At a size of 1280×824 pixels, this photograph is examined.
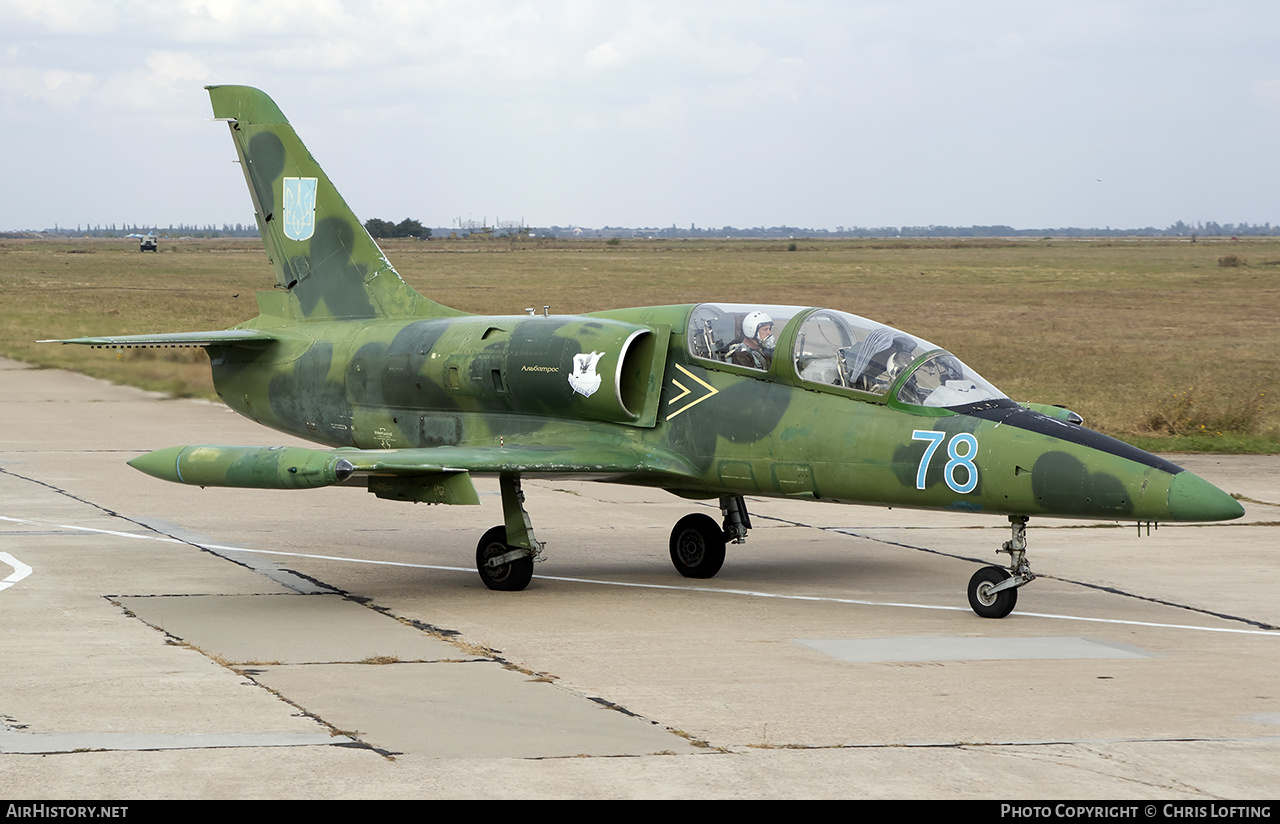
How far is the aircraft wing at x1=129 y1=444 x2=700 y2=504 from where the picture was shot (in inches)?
464

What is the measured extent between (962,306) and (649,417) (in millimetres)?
58286

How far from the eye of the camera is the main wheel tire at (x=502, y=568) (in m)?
13.4

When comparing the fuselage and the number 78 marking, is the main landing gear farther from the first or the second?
the number 78 marking

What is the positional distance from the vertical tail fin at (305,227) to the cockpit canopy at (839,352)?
3.76 m

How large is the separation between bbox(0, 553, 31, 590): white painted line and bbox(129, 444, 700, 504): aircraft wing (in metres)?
2.02

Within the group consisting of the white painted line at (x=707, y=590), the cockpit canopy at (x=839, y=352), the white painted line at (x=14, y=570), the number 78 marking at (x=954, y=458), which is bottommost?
the white painted line at (x=707, y=590)

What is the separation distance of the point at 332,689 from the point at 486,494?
10.6 m

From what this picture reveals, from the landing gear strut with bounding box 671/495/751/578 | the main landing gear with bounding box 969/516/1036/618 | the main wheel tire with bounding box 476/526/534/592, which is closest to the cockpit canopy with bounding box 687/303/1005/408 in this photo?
the main landing gear with bounding box 969/516/1036/618

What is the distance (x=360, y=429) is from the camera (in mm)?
15133

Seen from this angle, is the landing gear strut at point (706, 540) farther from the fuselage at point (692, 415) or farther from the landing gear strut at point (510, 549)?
the landing gear strut at point (510, 549)

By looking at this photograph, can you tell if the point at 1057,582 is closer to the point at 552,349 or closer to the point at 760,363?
the point at 760,363

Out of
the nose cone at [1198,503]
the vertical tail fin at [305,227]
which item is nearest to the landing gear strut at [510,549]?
the vertical tail fin at [305,227]

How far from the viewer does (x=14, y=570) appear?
1402 centimetres
